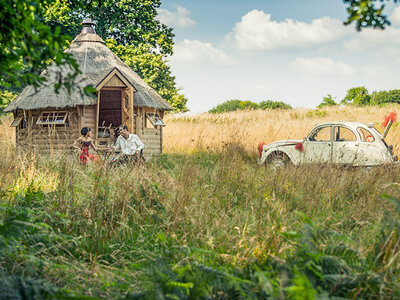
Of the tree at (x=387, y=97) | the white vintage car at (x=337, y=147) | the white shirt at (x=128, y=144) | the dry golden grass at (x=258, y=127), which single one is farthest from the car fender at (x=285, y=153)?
the tree at (x=387, y=97)

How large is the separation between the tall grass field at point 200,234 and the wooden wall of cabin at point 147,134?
9.23 metres

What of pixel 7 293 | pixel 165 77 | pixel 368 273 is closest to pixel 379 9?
pixel 368 273

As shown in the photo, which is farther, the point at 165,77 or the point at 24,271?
the point at 165,77

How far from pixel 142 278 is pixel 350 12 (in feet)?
11.4

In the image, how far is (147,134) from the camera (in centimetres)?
1778

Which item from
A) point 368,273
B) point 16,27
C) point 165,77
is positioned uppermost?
point 165,77

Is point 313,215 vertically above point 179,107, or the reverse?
point 179,107

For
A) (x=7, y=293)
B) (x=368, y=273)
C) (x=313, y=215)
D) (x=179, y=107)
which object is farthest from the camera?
(x=179, y=107)

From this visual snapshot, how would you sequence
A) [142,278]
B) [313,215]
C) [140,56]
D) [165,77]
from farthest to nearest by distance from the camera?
[165,77] < [140,56] < [313,215] < [142,278]

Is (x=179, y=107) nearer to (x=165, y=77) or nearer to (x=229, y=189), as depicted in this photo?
(x=165, y=77)

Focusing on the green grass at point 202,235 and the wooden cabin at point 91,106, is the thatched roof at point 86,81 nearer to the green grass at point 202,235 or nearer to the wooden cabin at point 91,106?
the wooden cabin at point 91,106

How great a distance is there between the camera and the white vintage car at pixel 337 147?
31.9 feet

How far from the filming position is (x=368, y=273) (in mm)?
2871

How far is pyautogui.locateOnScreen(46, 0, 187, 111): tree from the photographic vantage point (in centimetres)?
2778
